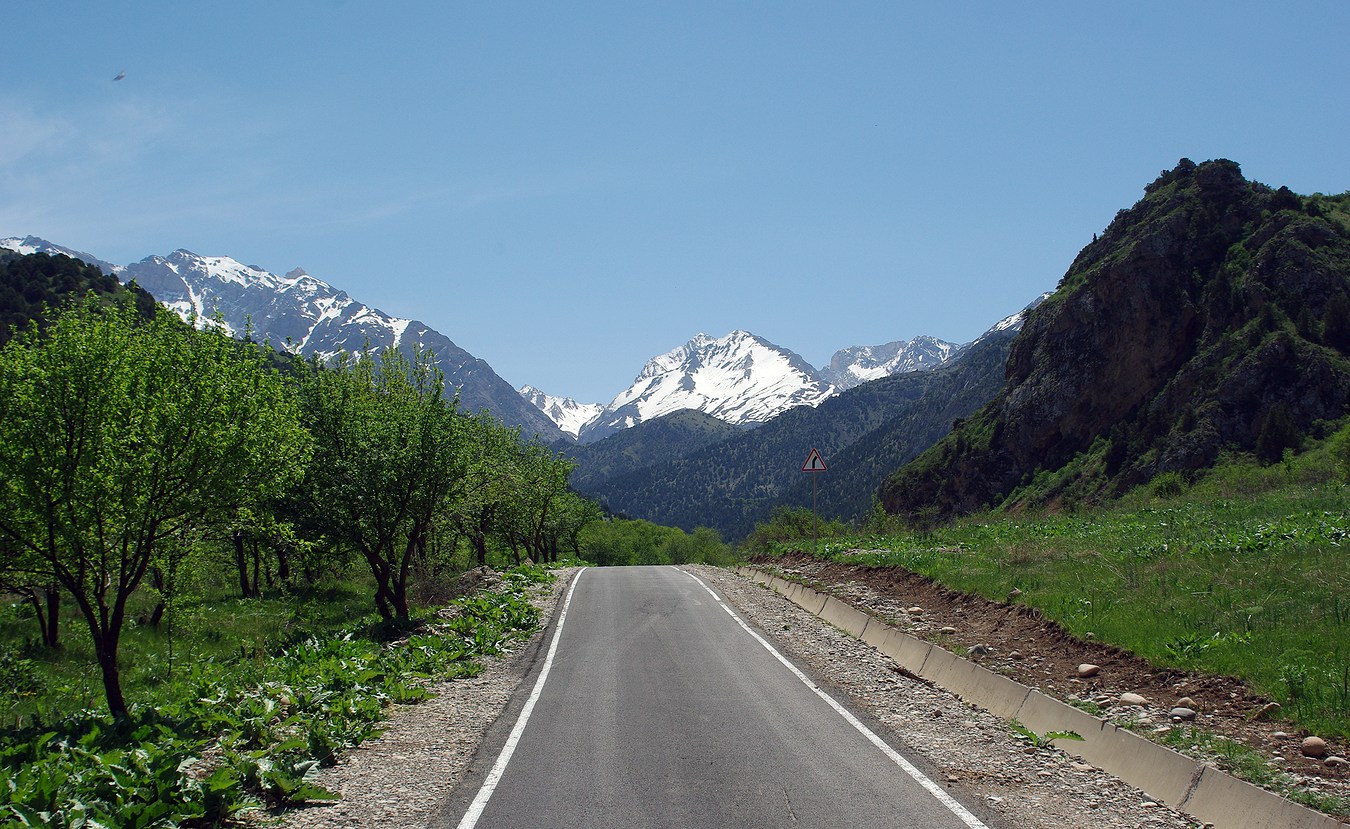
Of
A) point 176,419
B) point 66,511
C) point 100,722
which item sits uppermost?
point 176,419

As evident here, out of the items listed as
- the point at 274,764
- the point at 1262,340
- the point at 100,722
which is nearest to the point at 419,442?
the point at 100,722

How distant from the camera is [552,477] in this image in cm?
5594

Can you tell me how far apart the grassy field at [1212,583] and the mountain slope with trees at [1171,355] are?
177ft

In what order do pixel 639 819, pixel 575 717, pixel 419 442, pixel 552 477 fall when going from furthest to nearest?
pixel 552 477 → pixel 419 442 → pixel 575 717 → pixel 639 819

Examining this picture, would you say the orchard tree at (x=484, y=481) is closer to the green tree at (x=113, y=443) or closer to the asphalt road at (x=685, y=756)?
the green tree at (x=113, y=443)

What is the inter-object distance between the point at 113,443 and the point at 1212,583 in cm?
1661

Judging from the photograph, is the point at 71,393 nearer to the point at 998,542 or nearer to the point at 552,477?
the point at 998,542

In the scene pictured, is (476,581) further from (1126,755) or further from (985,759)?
(1126,755)

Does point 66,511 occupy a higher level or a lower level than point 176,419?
lower

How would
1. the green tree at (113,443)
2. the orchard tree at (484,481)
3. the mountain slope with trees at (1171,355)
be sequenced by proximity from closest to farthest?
the green tree at (113,443) < the orchard tree at (484,481) < the mountain slope with trees at (1171,355)

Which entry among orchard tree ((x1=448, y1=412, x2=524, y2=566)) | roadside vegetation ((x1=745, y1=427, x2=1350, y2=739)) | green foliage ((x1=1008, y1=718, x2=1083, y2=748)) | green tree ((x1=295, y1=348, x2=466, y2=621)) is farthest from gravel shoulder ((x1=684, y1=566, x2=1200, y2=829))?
orchard tree ((x1=448, y1=412, x2=524, y2=566))

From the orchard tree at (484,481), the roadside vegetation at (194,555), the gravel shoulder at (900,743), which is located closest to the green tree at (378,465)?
the roadside vegetation at (194,555)

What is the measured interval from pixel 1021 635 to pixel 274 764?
10.7 meters

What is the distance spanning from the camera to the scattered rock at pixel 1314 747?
278 inches
